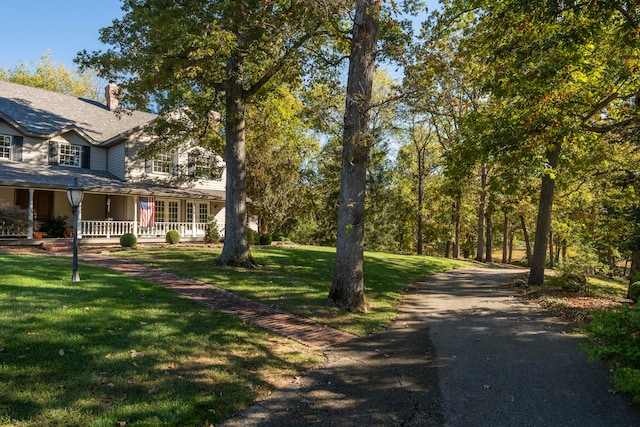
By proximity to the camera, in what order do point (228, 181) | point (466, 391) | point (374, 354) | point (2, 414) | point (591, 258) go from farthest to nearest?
1. point (228, 181)
2. point (591, 258)
3. point (374, 354)
4. point (466, 391)
5. point (2, 414)

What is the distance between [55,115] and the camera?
73.2ft

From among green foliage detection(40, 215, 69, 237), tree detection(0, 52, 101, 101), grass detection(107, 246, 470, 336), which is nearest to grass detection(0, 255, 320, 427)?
grass detection(107, 246, 470, 336)

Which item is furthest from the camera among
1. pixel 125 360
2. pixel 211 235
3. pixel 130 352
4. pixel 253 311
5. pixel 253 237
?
pixel 211 235

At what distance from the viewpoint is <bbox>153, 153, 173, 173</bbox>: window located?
2394 cm

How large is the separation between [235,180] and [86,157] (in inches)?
557

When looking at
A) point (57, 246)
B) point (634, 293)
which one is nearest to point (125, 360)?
point (634, 293)

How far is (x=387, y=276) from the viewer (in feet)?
48.5

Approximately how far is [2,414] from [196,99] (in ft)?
44.1

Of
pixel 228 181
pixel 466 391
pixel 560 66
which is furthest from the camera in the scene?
pixel 228 181

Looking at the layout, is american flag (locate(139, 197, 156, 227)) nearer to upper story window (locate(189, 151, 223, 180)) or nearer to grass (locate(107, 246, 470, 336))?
upper story window (locate(189, 151, 223, 180))

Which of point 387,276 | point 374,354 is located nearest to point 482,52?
point 387,276

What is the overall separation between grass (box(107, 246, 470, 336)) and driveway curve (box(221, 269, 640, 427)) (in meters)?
0.80

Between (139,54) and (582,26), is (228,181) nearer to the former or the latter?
(139,54)

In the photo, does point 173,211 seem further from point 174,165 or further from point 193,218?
point 174,165
